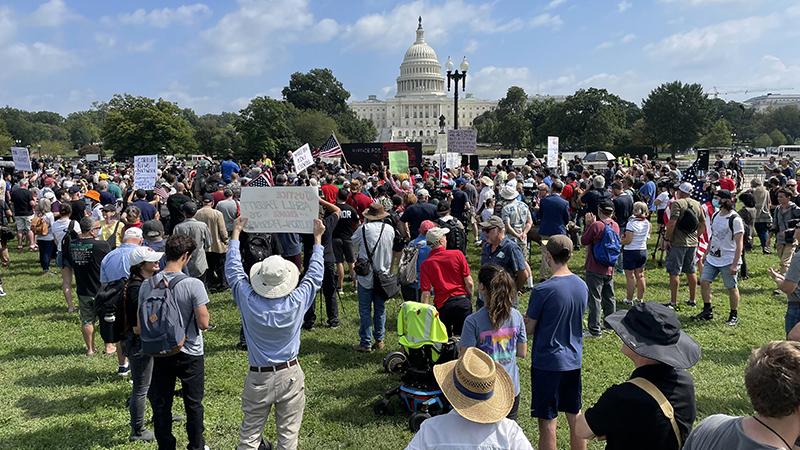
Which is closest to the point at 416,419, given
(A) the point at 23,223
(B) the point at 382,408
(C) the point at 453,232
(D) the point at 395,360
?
(B) the point at 382,408

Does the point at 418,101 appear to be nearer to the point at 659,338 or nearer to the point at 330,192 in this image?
the point at 330,192

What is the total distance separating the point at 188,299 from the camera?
14.8 feet

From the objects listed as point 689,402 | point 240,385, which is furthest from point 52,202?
point 689,402

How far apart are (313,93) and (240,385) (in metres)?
Result: 89.2

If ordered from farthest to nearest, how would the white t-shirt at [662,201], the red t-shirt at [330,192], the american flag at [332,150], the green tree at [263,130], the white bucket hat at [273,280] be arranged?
the green tree at [263,130], the american flag at [332,150], the white t-shirt at [662,201], the red t-shirt at [330,192], the white bucket hat at [273,280]

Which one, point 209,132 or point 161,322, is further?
point 209,132

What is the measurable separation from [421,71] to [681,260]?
458 feet

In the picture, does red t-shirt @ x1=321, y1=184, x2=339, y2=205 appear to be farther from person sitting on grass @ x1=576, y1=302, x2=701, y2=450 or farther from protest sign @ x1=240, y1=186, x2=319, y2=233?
person sitting on grass @ x1=576, y1=302, x2=701, y2=450

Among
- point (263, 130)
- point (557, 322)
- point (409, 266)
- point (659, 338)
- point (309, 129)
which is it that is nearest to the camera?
point (659, 338)

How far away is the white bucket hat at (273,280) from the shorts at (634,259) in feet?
21.3

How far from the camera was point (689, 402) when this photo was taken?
280 cm

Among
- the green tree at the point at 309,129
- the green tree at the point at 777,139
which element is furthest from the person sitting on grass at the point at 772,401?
the green tree at the point at 777,139

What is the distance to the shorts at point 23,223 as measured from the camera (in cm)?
1422

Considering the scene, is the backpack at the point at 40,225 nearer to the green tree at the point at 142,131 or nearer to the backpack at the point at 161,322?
the backpack at the point at 161,322
